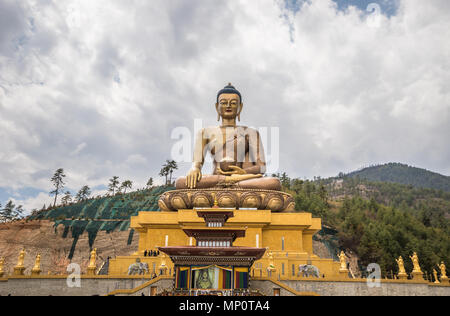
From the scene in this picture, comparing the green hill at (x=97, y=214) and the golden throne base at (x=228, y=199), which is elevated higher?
the green hill at (x=97, y=214)

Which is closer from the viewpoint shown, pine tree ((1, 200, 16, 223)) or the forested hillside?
the forested hillside

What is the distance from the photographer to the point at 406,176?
5261 inches

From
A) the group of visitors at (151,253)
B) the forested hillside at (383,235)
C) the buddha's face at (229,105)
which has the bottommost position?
the group of visitors at (151,253)

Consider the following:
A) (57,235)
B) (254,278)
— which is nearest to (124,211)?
(57,235)

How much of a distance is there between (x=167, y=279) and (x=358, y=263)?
1889 centimetres

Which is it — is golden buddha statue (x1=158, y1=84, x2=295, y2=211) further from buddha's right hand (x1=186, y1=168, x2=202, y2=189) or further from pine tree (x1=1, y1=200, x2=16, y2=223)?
pine tree (x1=1, y1=200, x2=16, y2=223)

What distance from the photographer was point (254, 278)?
11359 millimetres

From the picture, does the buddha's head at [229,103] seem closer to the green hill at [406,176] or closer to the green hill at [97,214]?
the green hill at [97,214]

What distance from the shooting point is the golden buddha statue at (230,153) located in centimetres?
1664

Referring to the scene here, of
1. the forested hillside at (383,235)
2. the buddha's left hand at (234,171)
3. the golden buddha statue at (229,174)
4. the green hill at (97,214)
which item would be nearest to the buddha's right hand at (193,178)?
the golden buddha statue at (229,174)

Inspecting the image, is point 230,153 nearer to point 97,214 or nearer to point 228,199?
point 228,199

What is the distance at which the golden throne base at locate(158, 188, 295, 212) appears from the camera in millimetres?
15734

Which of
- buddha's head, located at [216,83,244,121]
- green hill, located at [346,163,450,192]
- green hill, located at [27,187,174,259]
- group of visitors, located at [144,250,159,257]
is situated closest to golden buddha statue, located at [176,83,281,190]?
buddha's head, located at [216,83,244,121]

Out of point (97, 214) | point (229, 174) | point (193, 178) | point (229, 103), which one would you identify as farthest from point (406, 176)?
point (193, 178)
